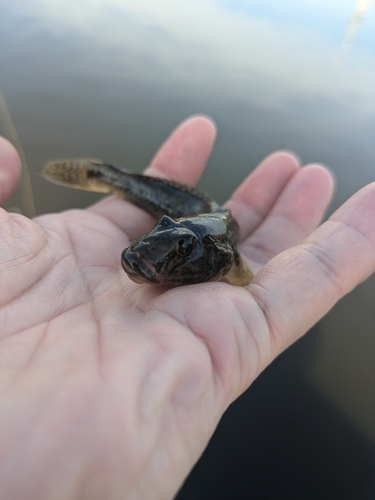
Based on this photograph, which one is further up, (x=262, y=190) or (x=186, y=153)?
(x=186, y=153)

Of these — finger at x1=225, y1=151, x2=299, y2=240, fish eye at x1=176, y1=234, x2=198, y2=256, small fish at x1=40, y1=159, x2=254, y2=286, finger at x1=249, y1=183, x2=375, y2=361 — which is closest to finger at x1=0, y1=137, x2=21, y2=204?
small fish at x1=40, y1=159, x2=254, y2=286

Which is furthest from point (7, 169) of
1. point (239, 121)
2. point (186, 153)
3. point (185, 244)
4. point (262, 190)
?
point (239, 121)

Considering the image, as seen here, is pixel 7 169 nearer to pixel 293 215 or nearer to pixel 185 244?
pixel 185 244

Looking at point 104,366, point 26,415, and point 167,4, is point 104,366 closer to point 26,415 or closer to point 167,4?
point 26,415

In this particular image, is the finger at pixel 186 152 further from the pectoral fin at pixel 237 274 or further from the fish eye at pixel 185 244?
the fish eye at pixel 185 244

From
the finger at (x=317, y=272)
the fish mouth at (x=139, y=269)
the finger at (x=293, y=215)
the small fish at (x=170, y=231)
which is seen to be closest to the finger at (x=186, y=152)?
the small fish at (x=170, y=231)

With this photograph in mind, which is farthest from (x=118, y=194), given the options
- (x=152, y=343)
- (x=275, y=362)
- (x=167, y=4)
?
(x=167, y=4)

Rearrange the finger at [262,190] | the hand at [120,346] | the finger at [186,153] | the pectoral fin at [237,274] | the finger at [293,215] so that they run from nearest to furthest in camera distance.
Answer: the hand at [120,346] < the pectoral fin at [237,274] < the finger at [293,215] < the finger at [262,190] < the finger at [186,153]
